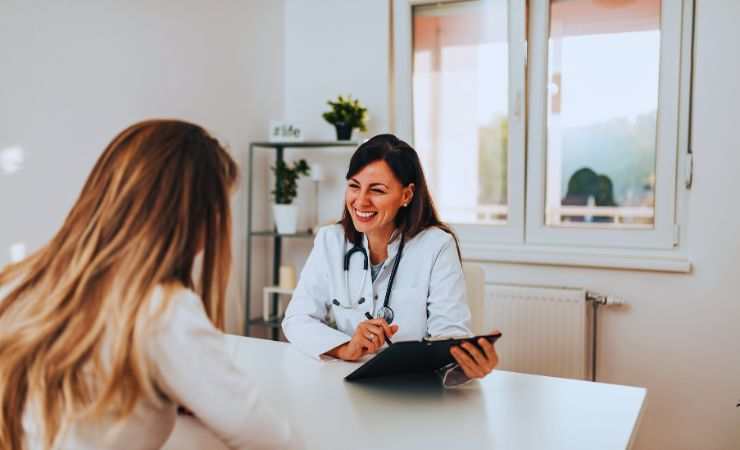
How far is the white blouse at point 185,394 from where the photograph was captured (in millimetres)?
829

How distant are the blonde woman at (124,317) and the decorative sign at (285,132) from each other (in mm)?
2407

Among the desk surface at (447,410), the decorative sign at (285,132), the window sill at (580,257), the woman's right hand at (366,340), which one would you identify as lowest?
the desk surface at (447,410)

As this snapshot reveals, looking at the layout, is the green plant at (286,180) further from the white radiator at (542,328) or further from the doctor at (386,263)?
the doctor at (386,263)

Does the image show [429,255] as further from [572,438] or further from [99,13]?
[99,13]

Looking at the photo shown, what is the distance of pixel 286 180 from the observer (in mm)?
3307

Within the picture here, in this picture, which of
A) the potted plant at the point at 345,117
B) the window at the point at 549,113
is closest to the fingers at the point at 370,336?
the window at the point at 549,113

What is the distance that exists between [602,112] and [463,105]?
2.22 feet

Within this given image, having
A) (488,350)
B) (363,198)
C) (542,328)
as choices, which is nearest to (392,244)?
(363,198)

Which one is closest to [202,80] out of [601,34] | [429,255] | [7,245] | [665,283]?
[7,245]

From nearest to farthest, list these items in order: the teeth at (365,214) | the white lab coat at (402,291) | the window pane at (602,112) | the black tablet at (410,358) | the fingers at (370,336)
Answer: the black tablet at (410,358) < the fingers at (370,336) < the white lab coat at (402,291) < the teeth at (365,214) < the window pane at (602,112)

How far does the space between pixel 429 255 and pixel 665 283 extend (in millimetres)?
1379

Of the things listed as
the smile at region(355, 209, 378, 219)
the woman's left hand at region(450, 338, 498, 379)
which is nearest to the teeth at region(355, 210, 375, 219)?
the smile at region(355, 209, 378, 219)

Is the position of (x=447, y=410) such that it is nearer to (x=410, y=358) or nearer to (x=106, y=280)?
(x=410, y=358)

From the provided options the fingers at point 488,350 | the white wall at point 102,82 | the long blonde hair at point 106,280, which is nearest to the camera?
the long blonde hair at point 106,280
